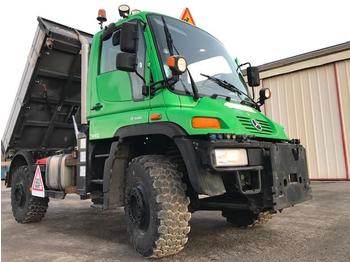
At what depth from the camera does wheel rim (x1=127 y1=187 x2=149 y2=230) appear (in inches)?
139

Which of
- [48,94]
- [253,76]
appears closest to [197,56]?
[253,76]

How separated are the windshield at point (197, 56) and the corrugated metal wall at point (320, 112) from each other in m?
6.13

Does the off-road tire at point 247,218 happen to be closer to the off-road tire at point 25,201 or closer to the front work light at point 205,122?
the front work light at point 205,122

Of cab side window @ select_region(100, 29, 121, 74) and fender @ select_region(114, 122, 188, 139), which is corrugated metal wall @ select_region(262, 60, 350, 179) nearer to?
cab side window @ select_region(100, 29, 121, 74)

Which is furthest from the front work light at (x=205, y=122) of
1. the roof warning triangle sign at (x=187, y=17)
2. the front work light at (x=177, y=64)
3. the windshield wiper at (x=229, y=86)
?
the roof warning triangle sign at (x=187, y=17)

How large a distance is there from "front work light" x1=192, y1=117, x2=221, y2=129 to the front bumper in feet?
0.47

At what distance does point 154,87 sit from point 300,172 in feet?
5.84

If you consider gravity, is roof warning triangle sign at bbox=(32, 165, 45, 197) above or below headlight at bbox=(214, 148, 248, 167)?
below

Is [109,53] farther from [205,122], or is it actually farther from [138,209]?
[138,209]

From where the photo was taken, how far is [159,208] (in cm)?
329

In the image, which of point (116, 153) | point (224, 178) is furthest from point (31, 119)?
point (224, 178)

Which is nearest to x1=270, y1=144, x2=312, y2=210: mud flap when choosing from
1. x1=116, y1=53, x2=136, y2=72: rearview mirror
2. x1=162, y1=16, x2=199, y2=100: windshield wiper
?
x1=162, y1=16, x2=199, y2=100: windshield wiper

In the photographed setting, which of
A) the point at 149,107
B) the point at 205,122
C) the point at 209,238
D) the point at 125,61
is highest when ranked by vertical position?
the point at 125,61

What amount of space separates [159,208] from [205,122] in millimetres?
893
